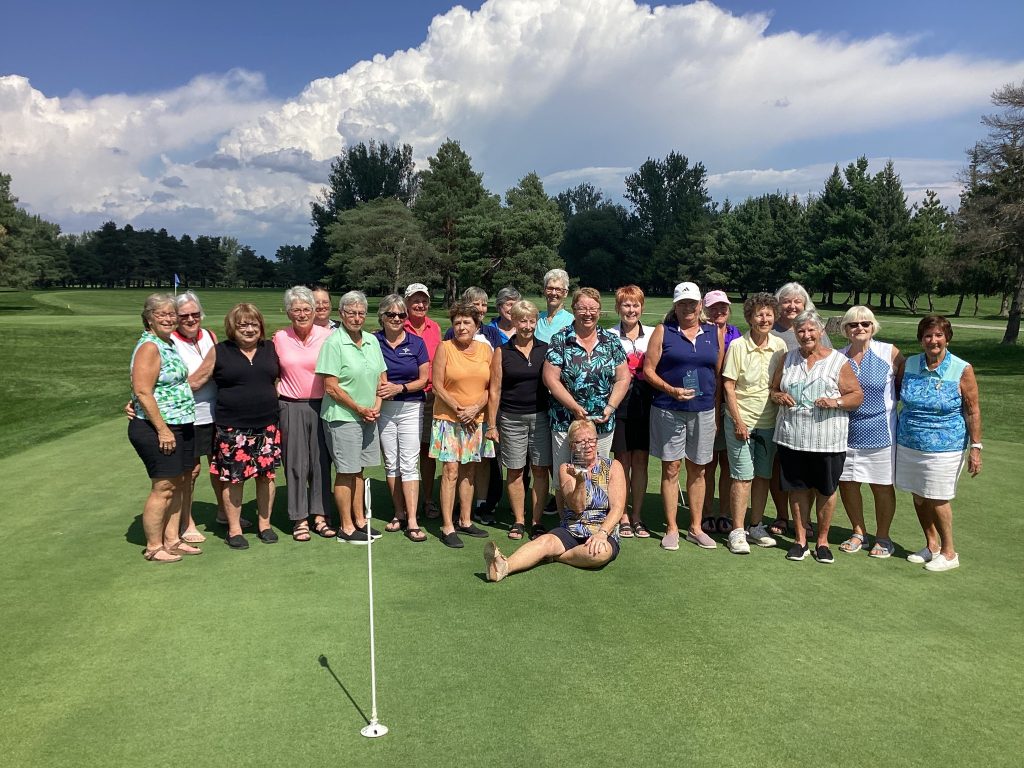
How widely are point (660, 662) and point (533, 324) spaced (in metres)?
2.70

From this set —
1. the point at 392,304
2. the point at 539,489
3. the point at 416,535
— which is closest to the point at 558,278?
the point at 392,304

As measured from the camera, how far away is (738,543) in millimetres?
5207

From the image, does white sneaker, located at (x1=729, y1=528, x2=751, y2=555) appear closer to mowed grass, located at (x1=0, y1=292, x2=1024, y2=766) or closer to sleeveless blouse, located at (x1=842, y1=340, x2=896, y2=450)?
mowed grass, located at (x1=0, y1=292, x2=1024, y2=766)

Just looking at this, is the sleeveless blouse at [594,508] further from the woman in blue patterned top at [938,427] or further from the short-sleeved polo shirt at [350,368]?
the woman in blue patterned top at [938,427]

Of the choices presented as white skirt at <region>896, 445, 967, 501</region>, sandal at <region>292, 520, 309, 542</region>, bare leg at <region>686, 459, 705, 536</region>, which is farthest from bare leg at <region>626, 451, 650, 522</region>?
sandal at <region>292, 520, 309, 542</region>

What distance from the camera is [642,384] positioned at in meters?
5.66

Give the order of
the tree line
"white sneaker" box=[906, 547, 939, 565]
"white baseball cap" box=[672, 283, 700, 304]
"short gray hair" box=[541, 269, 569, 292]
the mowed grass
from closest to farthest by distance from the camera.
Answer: the mowed grass < "white sneaker" box=[906, 547, 939, 565] < "white baseball cap" box=[672, 283, 700, 304] < "short gray hair" box=[541, 269, 569, 292] < the tree line

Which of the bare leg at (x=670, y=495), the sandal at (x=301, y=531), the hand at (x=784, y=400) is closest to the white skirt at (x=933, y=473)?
the hand at (x=784, y=400)

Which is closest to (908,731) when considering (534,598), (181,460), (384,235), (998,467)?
(534,598)

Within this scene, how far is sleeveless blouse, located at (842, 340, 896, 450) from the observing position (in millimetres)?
5077

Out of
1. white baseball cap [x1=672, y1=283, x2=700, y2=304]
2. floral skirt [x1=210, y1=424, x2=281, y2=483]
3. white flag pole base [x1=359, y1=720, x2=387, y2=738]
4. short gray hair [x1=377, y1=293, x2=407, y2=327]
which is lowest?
white flag pole base [x1=359, y1=720, x2=387, y2=738]

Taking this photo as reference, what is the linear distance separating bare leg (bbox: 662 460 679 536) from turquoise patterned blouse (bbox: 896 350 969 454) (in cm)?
170

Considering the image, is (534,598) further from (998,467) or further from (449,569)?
(998,467)

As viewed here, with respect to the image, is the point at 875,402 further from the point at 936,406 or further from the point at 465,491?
the point at 465,491
